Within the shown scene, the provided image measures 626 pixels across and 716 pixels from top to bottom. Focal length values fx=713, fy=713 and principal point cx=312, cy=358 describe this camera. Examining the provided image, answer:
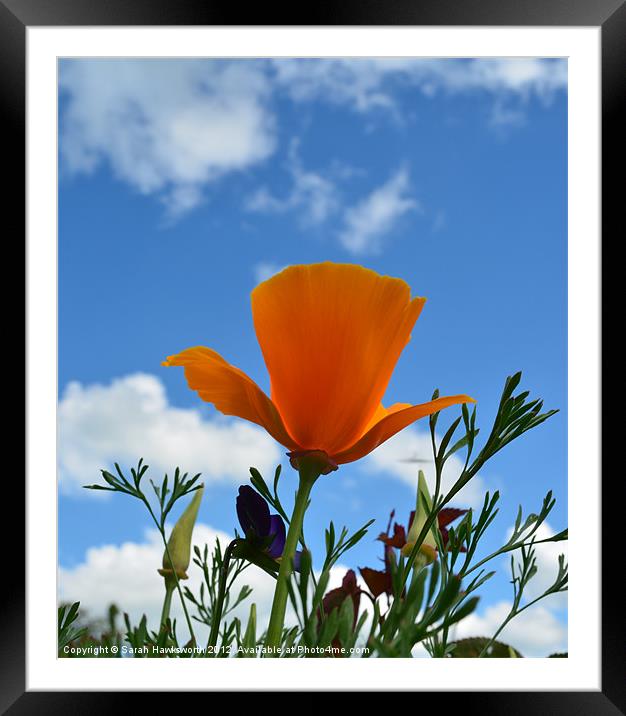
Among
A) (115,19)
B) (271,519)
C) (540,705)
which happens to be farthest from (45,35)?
(540,705)

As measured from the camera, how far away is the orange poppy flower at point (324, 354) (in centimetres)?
56

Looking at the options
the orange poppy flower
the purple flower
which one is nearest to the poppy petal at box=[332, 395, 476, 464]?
the orange poppy flower

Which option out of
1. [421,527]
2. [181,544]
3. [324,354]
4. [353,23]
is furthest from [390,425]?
[353,23]

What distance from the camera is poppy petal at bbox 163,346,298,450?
0.55 m

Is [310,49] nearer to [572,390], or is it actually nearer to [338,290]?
[338,290]

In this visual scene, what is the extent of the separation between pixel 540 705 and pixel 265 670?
0.24 m

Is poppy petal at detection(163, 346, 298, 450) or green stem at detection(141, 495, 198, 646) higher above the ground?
poppy petal at detection(163, 346, 298, 450)

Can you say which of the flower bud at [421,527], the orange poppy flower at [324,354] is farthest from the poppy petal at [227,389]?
the flower bud at [421,527]

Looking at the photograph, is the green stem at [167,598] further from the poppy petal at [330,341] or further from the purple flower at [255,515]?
the poppy petal at [330,341]

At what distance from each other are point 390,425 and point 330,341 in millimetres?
81

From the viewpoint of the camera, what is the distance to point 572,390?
0.71 metres

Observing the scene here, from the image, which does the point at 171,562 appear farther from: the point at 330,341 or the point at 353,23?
the point at 353,23

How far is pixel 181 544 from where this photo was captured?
72cm

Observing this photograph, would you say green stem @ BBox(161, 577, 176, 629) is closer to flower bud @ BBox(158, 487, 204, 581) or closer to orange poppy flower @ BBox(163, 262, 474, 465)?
flower bud @ BBox(158, 487, 204, 581)
